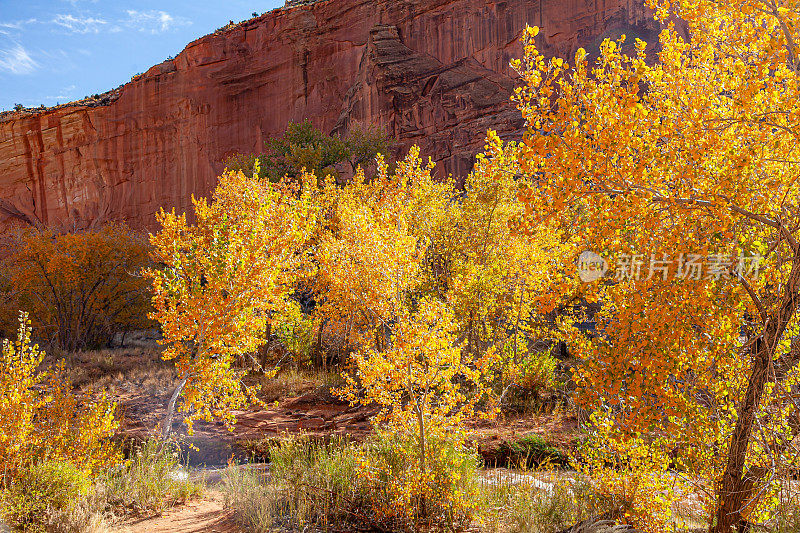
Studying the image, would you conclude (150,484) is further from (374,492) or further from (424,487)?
(424,487)

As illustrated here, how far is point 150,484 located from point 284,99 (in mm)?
42589

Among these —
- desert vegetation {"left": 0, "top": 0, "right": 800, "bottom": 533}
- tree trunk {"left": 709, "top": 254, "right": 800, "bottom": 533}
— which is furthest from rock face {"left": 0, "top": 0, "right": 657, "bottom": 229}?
tree trunk {"left": 709, "top": 254, "right": 800, "bottom": 533}

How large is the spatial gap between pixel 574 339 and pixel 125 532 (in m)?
5.53

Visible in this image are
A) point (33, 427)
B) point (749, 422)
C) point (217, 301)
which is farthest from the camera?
point (217, 301)

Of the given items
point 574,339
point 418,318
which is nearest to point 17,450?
point 418,318

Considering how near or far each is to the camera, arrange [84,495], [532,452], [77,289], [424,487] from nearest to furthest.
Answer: [424,487]
[84,495]
[532,452]
[77,289]

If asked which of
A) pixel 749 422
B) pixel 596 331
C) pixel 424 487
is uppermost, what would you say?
pixel 596 331

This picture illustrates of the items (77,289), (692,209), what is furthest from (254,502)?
(77,289)

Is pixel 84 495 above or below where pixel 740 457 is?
below

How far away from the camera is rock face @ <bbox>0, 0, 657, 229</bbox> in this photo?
115 feet

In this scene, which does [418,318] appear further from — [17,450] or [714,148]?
[17,450]

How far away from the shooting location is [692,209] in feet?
12.7

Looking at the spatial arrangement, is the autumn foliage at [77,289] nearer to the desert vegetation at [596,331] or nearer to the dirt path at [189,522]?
the desert vegetation at [596,331]

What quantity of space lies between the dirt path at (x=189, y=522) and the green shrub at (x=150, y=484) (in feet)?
0.70
